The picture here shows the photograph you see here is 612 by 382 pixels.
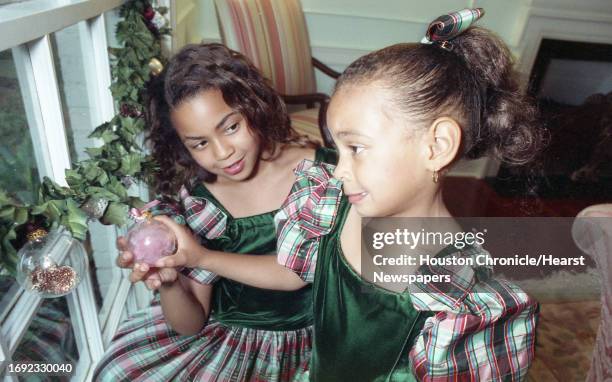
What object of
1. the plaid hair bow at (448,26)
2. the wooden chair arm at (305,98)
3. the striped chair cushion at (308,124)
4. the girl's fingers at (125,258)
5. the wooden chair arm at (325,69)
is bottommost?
the striped chair cushion at (308,124)

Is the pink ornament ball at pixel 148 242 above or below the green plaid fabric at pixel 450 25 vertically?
below

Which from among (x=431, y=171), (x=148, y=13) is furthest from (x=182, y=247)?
(x=148, y=13)

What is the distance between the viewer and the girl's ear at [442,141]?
1.97ft

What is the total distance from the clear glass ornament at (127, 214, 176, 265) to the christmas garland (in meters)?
0.03

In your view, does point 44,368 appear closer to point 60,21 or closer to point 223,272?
point 223,272

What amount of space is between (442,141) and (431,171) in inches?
2.1

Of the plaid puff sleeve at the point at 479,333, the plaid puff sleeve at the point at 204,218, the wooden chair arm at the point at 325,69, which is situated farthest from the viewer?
the wooden chair arm at the point at 325,69

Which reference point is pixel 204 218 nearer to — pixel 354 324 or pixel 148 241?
pixel 148 241

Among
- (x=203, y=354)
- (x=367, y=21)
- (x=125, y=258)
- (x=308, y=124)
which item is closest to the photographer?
(x=125, y=258)

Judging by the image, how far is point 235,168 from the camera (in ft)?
3.01

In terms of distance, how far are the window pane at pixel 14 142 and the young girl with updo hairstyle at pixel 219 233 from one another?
0.26 meters

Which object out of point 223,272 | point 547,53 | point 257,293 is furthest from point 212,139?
point 547,53

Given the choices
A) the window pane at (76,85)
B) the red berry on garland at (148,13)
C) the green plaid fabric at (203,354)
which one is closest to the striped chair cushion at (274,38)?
the red berry on garland at (148,13)

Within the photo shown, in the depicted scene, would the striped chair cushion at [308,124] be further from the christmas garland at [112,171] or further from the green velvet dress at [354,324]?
the green velvet dress at [354,324]
